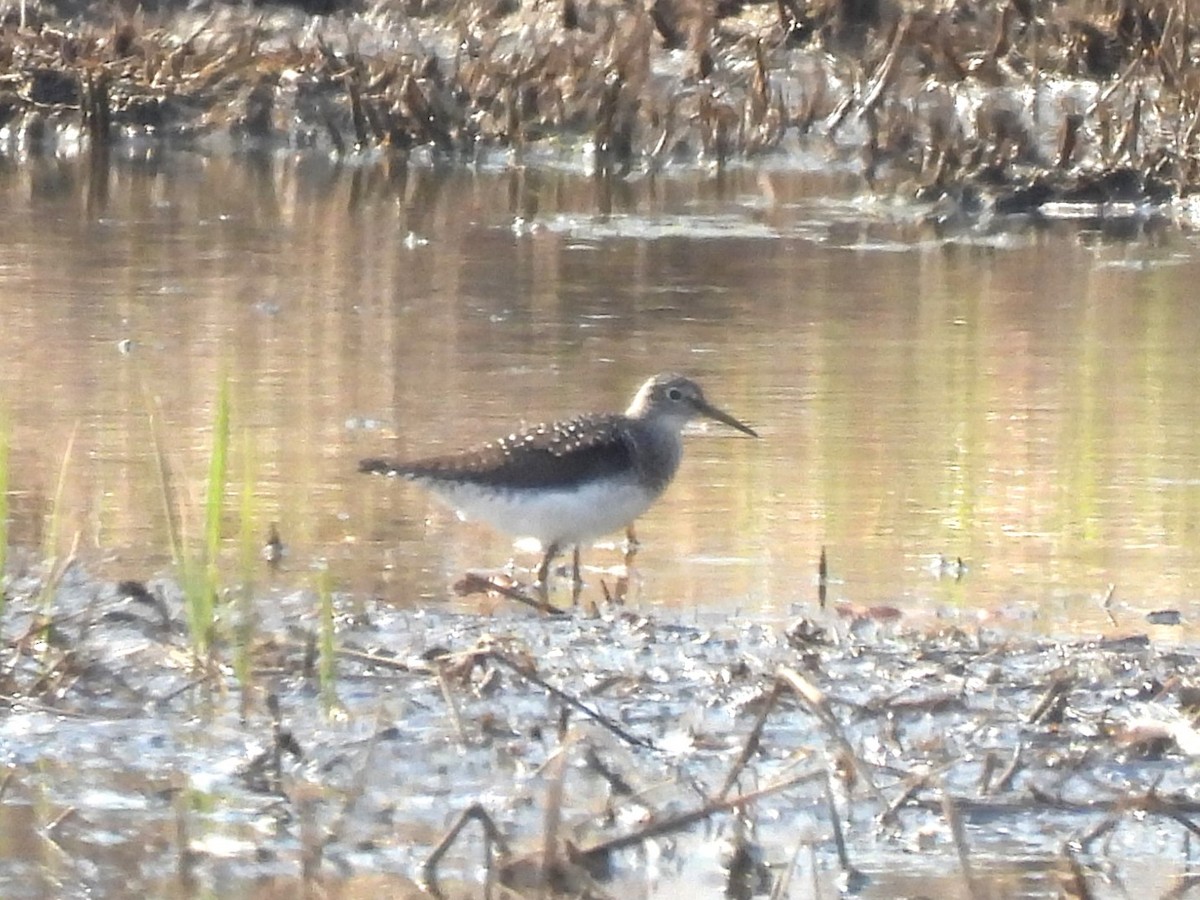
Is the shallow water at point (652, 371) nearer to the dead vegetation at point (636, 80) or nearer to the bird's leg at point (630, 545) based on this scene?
the bird's leg at point (630, 545)

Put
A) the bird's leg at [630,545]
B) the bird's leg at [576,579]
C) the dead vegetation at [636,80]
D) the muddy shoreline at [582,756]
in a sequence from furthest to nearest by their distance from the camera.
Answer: the dead vegetation at [636,80] → the bird's leg at [630,545] → the bird's leg at [576,579] → the muddy shoreline at [582,756]

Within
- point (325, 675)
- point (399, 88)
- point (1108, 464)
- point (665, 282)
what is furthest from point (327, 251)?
point (325, 675)

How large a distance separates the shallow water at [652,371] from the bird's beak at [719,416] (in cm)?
11

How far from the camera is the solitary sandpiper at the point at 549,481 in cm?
666

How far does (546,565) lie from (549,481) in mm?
204

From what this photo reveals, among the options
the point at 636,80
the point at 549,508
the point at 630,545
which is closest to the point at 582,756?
the point at 549,508

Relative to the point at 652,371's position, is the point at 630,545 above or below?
below

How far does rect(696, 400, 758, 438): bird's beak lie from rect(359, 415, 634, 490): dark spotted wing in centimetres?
52

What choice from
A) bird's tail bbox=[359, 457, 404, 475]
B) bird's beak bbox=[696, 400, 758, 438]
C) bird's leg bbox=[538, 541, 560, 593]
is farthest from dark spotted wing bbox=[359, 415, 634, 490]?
bird's beak bbox=[696, 400, 758, 438]

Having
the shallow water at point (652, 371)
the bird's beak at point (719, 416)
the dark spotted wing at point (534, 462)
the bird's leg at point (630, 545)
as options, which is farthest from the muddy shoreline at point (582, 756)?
the bird's beak at point (719, 416)

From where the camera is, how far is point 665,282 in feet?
35.8

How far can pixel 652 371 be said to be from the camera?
9109 millimetres

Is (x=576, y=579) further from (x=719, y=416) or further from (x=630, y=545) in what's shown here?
(x=719, y=416)

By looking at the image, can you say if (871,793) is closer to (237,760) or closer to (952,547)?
(237,760)
